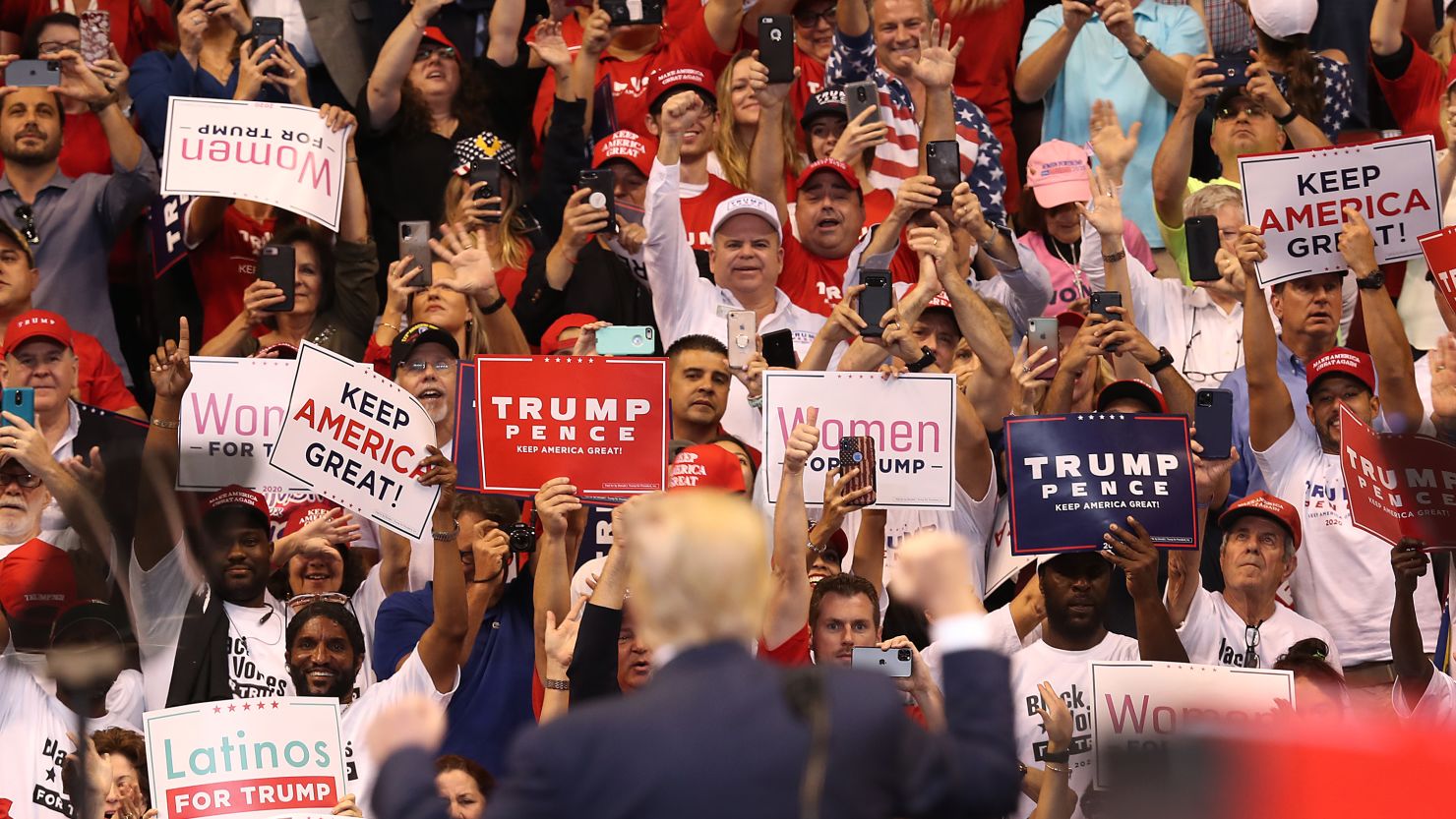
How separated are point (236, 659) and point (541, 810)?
3.96 m

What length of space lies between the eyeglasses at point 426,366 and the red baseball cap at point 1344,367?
285cm

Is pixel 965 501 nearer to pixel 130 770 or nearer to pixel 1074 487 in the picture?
pixel 1074 487

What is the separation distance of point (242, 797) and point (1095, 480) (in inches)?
105

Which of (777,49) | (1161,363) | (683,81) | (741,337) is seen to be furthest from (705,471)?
(683,81)

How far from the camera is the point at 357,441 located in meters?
7.11

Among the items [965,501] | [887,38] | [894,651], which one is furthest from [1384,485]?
[887,38]

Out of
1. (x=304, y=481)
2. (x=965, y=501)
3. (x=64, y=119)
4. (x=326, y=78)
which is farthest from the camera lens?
(x=326, y=78)

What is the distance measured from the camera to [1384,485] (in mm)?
6969

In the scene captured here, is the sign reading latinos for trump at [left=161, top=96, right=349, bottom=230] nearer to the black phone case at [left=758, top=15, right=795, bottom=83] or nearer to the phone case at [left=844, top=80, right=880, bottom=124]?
the black phone case at [left=758, top=15, right=795, bottom=83]

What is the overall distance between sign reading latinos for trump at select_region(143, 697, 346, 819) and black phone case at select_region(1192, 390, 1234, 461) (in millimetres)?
2870

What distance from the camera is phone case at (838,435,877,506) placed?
6984mm

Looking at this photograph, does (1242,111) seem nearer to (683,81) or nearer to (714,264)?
(683,81)

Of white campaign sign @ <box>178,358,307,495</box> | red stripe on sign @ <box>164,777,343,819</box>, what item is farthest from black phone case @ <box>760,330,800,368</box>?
red stripe on sign @ <box>164,777,343,819</box>

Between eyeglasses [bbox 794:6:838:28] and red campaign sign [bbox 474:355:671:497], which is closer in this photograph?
red campaign sign [bbox 474:355:671:497]
